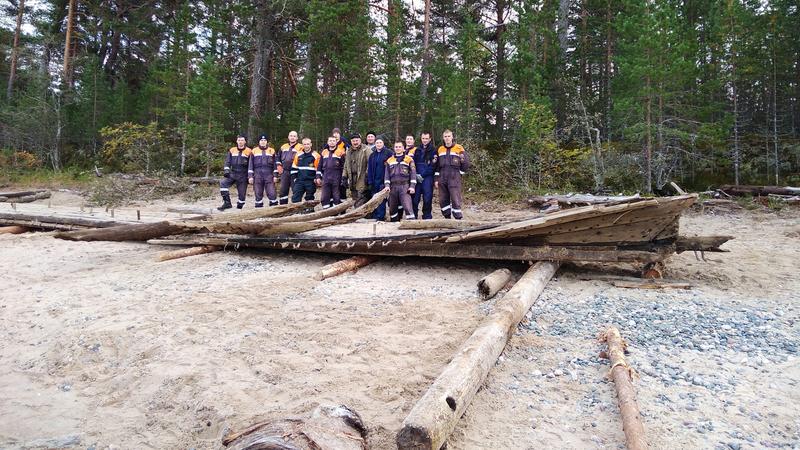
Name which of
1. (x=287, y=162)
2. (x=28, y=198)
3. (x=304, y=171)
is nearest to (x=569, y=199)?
(x=304, y=171)

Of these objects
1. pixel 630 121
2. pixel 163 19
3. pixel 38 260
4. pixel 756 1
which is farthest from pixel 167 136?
pixel 756 1

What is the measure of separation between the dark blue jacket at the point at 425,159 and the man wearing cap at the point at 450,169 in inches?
7.4

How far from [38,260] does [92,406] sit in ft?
20.1

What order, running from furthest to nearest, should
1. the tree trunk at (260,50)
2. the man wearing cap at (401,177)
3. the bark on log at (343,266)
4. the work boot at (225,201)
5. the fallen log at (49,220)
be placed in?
the tree trunk at (260,50)
the work boot at (225,201)
the man wearing cap at (401,177)
the fallen log at (49,220)
the bark on log at (343,266)

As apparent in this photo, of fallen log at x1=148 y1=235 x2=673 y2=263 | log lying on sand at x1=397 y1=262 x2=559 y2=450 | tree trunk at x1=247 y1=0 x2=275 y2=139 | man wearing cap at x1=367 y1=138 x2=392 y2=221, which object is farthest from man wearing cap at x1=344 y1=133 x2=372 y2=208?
tree trunk at x1=247 y1=0 x2=275 y2=139

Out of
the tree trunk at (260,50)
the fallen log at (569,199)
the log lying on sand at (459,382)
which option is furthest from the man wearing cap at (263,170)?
the log lying on sand at (459,382)

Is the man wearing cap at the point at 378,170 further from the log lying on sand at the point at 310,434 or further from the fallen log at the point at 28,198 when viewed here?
the fallen log at the point at 28,198

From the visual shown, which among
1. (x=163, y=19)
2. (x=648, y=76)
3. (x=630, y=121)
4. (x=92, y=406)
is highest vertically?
(x=163, y=19)

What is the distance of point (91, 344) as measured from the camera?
4113 mm

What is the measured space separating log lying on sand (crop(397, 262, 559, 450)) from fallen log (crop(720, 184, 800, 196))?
11995 mm

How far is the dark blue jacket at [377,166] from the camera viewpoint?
36.3 ft

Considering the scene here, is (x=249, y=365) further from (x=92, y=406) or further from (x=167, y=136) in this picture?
(x=167, y=136)

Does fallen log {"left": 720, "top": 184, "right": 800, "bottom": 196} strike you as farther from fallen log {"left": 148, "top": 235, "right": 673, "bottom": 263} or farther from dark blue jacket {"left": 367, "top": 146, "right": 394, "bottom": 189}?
dark blue jacket {"left": 367, "top": 146, "right": 394, "bottom": 189}

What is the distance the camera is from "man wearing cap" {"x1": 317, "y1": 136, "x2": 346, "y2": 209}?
11531mm
